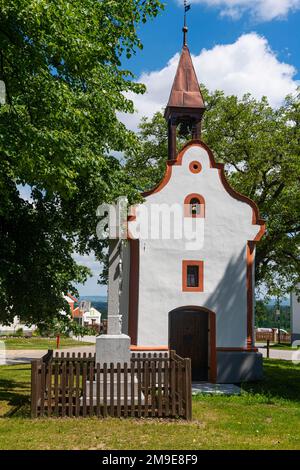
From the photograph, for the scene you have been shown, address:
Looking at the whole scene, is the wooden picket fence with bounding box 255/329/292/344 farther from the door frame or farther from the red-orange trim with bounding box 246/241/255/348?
the door frame

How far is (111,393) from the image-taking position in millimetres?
9875

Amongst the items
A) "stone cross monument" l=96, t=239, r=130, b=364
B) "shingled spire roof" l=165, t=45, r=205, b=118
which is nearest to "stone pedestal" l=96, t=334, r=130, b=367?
"stone cross monument" l=96, t=239, r=130, b=364

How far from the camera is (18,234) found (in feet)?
43.3

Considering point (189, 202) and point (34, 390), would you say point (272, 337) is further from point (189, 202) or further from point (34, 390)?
point (34, 390)

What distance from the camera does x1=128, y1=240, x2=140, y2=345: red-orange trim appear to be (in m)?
16.2

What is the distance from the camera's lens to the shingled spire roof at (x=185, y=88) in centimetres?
1873

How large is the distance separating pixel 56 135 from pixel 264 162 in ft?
46.8

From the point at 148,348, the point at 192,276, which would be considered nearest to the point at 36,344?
the point at 148,348

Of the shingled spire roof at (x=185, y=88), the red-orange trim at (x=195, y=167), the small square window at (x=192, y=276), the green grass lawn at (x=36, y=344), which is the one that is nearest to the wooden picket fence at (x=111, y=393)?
the small square window at (x=192, y=276)

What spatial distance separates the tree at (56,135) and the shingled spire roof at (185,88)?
4800 millimetres

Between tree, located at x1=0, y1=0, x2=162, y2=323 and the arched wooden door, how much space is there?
417cm

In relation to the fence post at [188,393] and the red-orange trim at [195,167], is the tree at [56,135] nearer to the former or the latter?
the red-orange trim at [195,167]

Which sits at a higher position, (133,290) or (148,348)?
(133,290)

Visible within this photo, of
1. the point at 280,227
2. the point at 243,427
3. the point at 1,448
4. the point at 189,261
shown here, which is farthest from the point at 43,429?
the point at 280,227
